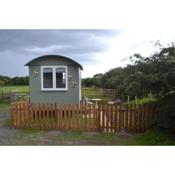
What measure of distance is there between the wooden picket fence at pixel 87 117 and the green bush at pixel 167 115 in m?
1.15

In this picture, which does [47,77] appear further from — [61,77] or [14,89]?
[14,89]

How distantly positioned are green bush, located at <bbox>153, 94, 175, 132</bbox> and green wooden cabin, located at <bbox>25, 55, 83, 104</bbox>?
5712 mm

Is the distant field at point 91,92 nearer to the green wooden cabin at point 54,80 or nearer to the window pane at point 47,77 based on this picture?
the green wooden cabin at point 54,80

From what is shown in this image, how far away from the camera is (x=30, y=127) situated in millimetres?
10422

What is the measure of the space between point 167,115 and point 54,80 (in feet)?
21.8

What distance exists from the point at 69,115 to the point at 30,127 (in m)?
1.59

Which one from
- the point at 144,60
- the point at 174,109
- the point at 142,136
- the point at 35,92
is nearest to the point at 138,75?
the point at 144,60

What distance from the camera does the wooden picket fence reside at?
9836 millimetres

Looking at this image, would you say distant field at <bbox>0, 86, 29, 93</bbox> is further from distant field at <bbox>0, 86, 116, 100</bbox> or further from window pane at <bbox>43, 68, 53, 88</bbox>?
window pane at <bbox>43, 68, 53, 88</bbox>

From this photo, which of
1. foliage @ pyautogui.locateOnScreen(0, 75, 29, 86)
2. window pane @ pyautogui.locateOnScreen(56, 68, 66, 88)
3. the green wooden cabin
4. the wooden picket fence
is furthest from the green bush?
foliage @ pyautogui.locateOnScreen(0, 75, 29, 86)

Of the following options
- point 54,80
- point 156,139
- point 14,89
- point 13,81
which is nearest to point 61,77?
point 54,80

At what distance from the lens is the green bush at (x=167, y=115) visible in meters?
7.86

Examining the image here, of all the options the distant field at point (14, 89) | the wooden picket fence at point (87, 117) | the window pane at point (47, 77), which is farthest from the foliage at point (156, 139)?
the distant field at point (14, 89)
